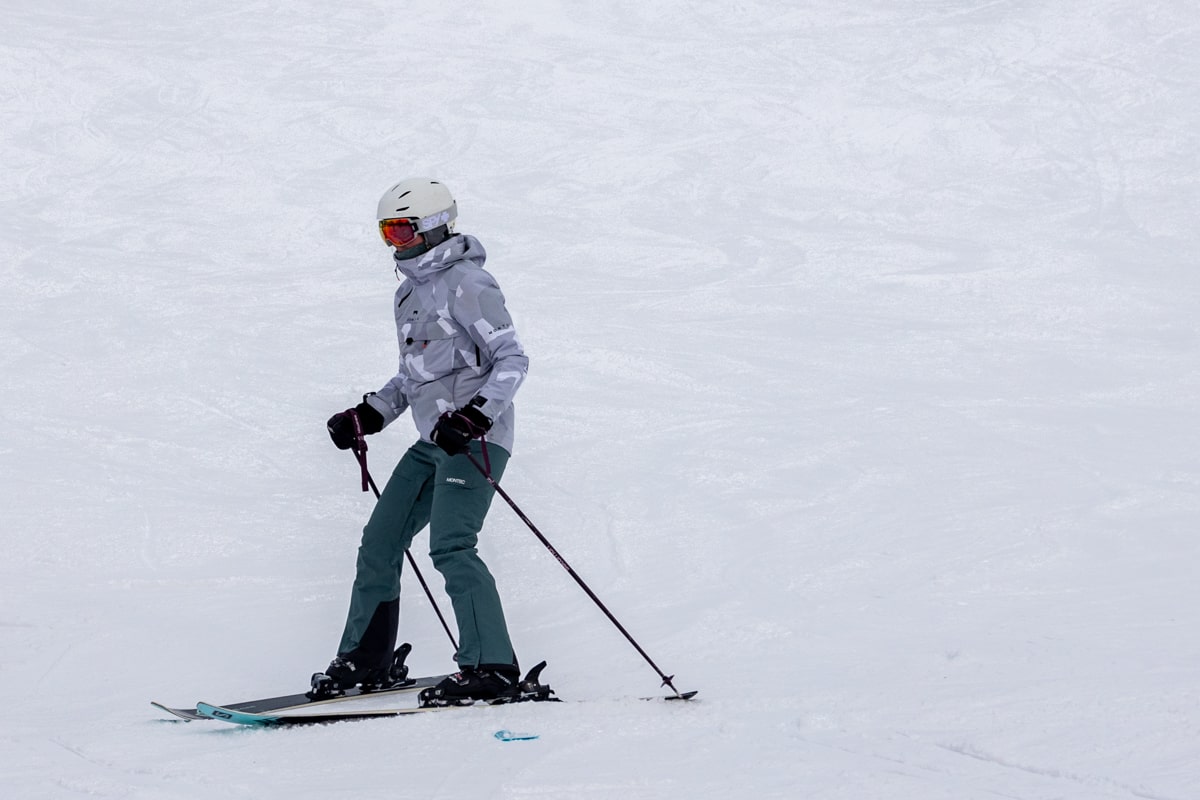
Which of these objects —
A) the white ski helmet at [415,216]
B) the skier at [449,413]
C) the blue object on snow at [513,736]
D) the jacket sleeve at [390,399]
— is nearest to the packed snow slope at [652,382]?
the blue object on snow at [513,736]

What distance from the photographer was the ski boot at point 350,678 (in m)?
4.41

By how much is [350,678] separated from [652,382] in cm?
464

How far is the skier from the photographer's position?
417 centimetres

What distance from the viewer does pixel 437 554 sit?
424 centimetres

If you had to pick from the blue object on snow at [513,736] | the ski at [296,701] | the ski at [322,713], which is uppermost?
the ski at [296,701]

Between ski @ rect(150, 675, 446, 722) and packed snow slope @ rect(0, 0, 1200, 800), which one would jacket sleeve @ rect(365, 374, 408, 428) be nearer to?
ski @ rect(150, 675, 446, 722)

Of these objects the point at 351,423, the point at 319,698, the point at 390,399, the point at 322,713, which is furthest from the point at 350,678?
the point at 390,399

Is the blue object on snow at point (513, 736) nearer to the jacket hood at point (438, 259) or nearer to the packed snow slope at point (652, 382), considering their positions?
the packed snow slope at point (652, 382)

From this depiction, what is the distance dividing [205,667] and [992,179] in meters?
10.4

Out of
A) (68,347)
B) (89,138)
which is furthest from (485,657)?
(89,138)

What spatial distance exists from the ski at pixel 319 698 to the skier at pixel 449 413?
63mm

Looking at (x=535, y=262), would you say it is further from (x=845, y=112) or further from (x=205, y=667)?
(x=205, y=667)

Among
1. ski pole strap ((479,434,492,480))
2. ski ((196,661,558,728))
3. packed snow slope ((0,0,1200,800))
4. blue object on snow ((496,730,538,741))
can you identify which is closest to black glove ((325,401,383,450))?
ski pole strap ((479,434,492,480))

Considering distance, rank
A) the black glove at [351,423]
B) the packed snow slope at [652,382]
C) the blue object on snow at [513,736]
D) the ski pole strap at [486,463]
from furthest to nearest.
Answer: the black glove at [351,423] → the ski pole strap at [486,463] → the packed snow slope at [652,382] → the blue object on snow at [513,736]
